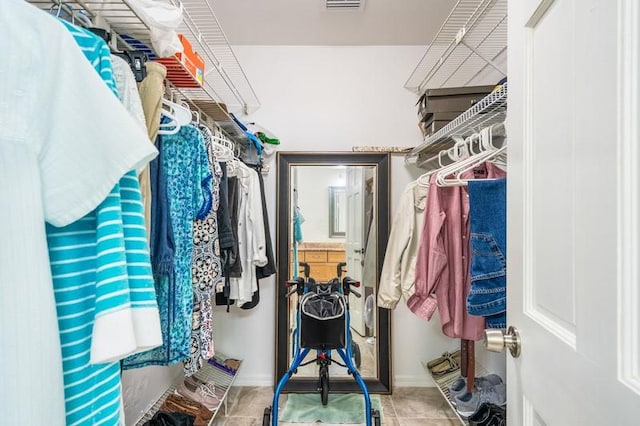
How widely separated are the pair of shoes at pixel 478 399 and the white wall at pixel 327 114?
1.70 feet

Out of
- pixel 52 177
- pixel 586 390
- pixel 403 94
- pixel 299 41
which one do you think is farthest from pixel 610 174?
pixel 299 41

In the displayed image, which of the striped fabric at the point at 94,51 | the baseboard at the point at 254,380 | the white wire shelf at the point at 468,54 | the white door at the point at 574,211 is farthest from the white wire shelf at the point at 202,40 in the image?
the baseboard at the point at 254,380

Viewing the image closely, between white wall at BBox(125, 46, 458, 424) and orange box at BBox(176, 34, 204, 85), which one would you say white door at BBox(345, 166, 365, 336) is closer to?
white wall at BBox(125, 46, 458, 424)

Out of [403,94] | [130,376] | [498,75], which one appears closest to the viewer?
[130,376]

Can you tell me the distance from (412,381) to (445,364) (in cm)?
31

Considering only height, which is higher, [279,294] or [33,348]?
[33,348]

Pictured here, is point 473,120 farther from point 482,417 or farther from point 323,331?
point 482,417

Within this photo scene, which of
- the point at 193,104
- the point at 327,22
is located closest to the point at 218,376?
the point at 193,104

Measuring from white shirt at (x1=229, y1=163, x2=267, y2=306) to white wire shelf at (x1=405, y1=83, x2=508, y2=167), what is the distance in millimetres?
A: 1088

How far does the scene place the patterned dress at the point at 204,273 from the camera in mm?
1125

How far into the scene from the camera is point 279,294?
2193 mm

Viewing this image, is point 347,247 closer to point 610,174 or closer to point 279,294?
point 279,294

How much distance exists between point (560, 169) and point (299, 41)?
6.89 feet

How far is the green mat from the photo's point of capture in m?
1.79
